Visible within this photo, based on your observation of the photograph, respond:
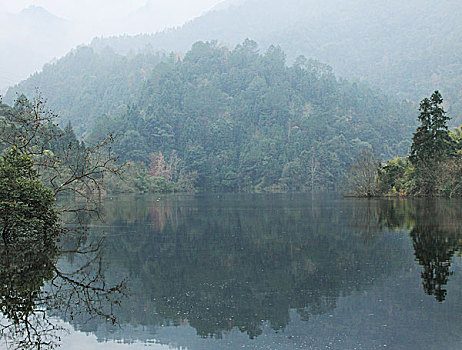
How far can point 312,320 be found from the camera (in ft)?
22.8

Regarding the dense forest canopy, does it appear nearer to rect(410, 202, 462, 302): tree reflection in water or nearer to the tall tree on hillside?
the tall tree on hillside

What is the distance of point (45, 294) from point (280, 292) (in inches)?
150

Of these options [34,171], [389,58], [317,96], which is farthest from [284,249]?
[389,58]

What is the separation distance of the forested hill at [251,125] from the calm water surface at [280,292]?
247ft

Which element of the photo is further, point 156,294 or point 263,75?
point 263,75

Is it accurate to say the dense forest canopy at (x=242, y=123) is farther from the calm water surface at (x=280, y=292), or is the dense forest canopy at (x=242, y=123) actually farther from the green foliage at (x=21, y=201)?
the calm water surface at (x=280, y=292)

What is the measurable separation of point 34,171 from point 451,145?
3491 centimetres

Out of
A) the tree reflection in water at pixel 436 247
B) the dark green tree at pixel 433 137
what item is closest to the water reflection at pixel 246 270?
the tree reflection in water at pixel 436 247

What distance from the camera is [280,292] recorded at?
8.40 metres

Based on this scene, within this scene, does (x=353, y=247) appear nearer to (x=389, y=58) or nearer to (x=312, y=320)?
(x=312, y=320)

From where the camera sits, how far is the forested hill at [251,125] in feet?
305

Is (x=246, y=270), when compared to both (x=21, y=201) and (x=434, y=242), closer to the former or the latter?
(x=434, y=242)

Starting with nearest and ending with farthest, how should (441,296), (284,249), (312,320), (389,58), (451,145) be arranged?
(312,320) → (441,296) → (284,249) → (451,145) → (389,58)

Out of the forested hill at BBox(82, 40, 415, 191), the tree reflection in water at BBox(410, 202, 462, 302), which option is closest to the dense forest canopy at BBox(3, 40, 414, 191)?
the forested hill at BBox(82, 40, 415, 191)
